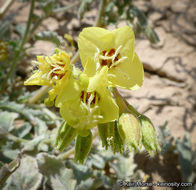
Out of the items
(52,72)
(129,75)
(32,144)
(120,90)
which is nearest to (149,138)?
(129,75)

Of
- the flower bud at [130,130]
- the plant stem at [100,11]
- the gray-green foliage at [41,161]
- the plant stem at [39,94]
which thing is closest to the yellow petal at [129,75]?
the flower bud at [130,130]

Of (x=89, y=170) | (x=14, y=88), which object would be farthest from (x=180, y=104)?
(x=14, y=88)

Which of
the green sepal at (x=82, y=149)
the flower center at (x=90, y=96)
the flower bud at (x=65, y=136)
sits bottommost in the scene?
the green sepal at (x=82, y=149)

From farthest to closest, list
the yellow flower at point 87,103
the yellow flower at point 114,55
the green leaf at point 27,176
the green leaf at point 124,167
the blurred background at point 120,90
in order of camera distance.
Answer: the green leaf at point 124,167, the blurred background at point 120,90, the green leaf at point 27,176, the yellow flower at point 114,55, the yellow flower at point 87,103

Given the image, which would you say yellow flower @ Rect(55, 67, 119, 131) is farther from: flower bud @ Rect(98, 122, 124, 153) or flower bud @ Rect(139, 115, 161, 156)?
flower bud @ Rect(139, 115, 161, 156)

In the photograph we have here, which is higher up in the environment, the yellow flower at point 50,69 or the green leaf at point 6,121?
the yellow flower at point 50,69

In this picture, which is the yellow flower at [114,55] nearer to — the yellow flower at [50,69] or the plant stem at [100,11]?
the yellow flower at [50,69]
